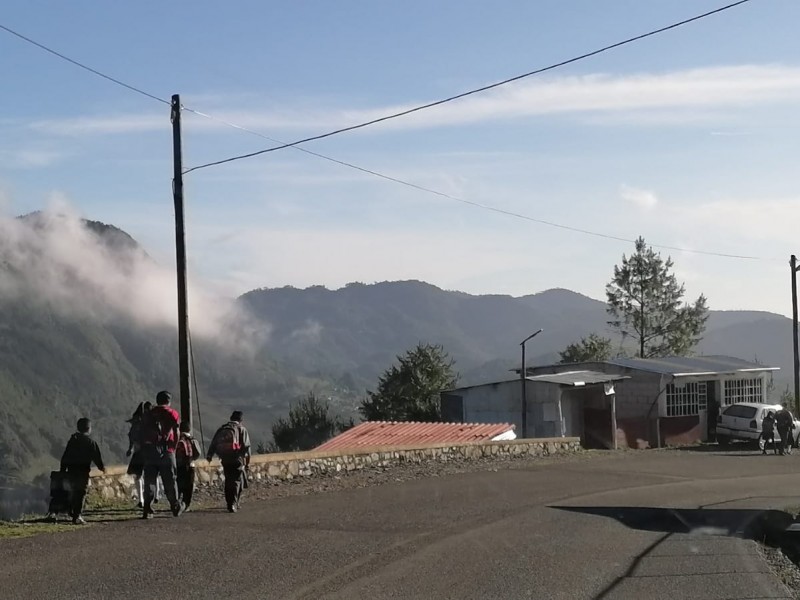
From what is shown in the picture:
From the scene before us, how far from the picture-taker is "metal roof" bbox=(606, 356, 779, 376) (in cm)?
4347

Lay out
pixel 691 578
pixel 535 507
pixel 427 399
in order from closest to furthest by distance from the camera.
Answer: pixel 691 578
pixel 535 507
pixel 427 399

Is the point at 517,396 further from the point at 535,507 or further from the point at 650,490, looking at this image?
the point at 535,507

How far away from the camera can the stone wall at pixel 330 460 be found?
50.7 ft

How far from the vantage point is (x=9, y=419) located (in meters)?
116

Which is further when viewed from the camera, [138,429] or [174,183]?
[174,183]

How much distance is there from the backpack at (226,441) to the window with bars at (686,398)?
30606 mm

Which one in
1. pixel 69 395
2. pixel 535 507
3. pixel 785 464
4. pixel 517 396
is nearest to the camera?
pixel 535 507

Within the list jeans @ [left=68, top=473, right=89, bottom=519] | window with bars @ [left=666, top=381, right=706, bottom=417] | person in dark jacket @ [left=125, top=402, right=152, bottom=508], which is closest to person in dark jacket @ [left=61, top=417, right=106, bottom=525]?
jeans @ [left=68, top=473, right=89, bottom=519]

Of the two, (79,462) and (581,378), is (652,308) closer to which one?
(581,378)

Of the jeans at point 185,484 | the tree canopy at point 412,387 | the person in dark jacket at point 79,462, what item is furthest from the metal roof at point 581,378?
the person in dark jacket at point 79,462

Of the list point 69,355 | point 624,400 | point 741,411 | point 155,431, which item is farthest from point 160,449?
point 69,355

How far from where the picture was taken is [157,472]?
14031 mm

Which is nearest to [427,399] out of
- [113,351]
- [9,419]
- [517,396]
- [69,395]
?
[517,396]

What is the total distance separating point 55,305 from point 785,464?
15906 cm
